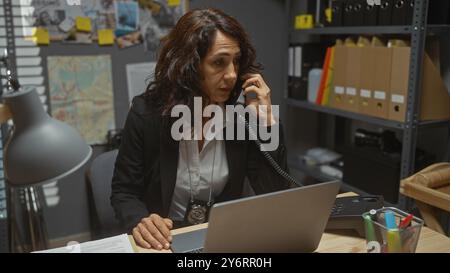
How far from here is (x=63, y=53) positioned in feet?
7.71

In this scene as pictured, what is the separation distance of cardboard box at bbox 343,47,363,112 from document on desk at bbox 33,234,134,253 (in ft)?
5.43

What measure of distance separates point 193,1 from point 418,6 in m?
1.25

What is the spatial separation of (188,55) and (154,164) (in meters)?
0.39

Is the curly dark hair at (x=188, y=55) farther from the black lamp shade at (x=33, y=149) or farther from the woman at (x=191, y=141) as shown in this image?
the black lamp shade at (x=33, y=149)

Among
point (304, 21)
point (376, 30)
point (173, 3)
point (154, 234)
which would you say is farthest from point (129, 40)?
point (154, 234)

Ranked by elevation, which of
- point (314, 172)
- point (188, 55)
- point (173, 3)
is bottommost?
point (314, 172)

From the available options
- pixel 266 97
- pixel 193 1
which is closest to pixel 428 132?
pixel 266 97

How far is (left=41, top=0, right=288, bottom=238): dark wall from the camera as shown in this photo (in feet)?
8.11

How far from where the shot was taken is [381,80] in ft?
7.14

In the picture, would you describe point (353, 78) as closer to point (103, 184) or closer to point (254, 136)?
point (254, 136)

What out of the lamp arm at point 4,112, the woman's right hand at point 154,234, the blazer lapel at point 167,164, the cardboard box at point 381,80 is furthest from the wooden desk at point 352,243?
the cardboard box at point 381,80
